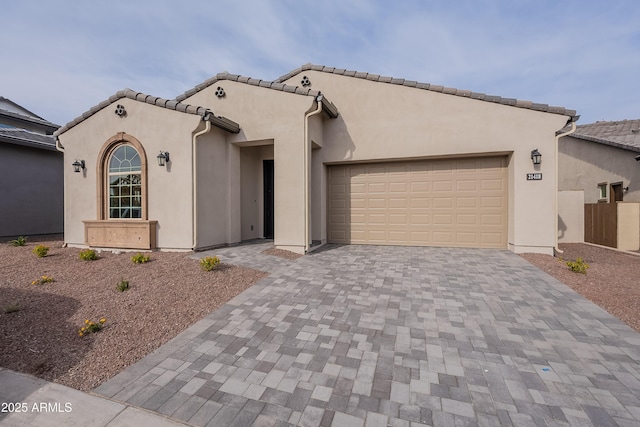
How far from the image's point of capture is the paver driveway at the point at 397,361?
2.16 meters

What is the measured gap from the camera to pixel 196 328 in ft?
11.5

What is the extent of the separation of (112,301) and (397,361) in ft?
13.7

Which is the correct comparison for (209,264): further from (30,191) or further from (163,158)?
(30,191)

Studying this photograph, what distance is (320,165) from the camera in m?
8.75

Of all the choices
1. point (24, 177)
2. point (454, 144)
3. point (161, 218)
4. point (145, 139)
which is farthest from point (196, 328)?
point (24, 177)

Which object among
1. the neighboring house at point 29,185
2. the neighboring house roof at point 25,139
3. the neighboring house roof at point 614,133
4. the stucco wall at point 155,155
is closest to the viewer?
the stucco wall at point 155,155

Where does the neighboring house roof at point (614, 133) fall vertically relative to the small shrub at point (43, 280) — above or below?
above

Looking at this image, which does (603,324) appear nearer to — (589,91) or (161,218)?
(161,218)

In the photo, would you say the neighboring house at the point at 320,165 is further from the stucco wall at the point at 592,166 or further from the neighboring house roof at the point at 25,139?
the stucco wall at the point at 592,166

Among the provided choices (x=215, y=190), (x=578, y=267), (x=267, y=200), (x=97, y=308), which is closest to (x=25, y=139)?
(x=215, y=190)

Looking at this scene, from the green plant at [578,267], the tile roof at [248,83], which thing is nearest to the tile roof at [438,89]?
the tile roof at [248,83]

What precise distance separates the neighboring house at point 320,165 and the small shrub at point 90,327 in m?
3.85

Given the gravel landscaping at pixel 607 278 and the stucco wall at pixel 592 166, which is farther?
the stucco wall at pixel 592 166

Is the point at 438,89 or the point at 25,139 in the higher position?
the point at 438,89
